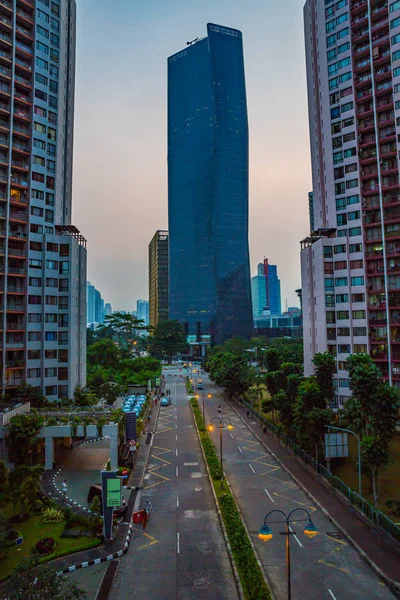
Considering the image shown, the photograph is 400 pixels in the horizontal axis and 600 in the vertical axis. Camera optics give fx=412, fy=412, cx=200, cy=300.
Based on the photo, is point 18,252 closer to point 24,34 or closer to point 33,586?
point 24,34

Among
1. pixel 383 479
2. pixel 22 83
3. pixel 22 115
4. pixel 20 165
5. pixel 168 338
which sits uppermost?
pixel 22 83

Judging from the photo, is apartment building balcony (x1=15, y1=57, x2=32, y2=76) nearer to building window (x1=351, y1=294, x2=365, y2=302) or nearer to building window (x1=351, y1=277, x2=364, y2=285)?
building window (x1=351, y1=277, x2=364, y2=285)

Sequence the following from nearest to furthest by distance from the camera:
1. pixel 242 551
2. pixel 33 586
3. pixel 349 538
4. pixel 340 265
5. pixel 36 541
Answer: pixel 33 586, pixel 242 551, pixel 349 538, pixel 36 541, pixel 340 265

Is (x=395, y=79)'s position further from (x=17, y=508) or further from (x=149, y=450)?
(x=17, y=508)

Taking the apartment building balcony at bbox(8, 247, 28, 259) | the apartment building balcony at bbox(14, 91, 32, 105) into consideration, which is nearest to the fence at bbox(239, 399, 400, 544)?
the apartment building balcony at bbox(8, 247, 28, 259)

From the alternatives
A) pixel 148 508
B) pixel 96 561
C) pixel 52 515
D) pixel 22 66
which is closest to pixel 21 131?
pixel 22 66

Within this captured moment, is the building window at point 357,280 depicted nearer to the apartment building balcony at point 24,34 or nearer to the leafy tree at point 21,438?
the leafy tree at point 21,438
